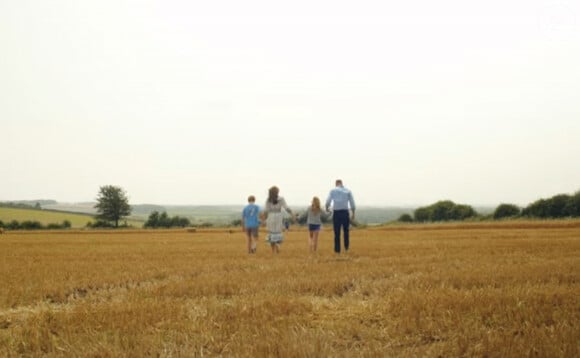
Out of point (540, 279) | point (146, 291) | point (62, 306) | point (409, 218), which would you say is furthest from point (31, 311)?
point (409, 218)

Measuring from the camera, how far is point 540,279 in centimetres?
783

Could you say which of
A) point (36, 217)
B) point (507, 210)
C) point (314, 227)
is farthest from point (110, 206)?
point (314, 227)

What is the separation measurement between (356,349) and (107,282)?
674 cm

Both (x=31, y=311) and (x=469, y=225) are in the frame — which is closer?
(x=31, y=311)

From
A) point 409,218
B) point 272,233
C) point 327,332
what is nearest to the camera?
point 327,332

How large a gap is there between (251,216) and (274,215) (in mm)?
943

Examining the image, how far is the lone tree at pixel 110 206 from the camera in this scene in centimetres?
10231

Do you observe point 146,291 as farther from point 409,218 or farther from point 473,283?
point 409,218

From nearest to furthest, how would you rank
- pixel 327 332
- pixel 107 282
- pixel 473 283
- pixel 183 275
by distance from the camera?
pixel 327 332 → pixel 473 283 → pixel 107 282 → pixel 183 275

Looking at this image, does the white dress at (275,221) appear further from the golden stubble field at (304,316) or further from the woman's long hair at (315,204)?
the golden stubble field at (304,316)

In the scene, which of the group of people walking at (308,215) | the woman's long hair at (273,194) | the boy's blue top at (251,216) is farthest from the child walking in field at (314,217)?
the boy's blue top at (251,216)

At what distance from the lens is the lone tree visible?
102 meters

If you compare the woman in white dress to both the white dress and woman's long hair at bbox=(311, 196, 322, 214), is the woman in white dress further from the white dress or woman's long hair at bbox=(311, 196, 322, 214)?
woman's long hair at bbox=(311, 196, 322, 214)

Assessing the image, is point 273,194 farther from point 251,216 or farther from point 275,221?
point 251,216
